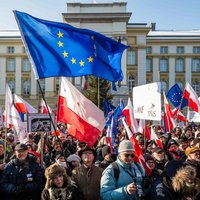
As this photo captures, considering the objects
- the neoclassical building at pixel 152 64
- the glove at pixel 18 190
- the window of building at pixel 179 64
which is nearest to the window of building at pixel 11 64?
the neoclassical building at pixel 152 64

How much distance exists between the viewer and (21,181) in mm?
5055

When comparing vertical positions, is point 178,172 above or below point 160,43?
below

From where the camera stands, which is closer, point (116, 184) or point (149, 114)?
point (116, 184)

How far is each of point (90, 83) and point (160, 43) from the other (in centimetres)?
2270

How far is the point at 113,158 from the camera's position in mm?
6480

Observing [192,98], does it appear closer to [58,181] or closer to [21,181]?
[21,181]

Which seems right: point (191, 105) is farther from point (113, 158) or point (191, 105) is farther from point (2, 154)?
point (2, 154)

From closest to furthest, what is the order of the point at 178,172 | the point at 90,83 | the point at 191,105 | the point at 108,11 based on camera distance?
1. the point at 178,172
2. the point at 191,105
3. the point at 90,83
4. the point at 108,11

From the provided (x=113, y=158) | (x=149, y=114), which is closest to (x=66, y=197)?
(x=113, y=158)

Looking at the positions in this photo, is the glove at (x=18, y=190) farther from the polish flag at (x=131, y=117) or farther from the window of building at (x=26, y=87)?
the window of building at (x=26, y=87)

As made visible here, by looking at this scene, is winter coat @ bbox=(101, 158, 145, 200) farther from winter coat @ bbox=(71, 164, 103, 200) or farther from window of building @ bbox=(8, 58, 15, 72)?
window of building @ bbox=(8, 58, 15, 72)

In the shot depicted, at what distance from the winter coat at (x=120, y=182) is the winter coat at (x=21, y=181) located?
1371 millimetres

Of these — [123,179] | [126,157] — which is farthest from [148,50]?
[123,179]

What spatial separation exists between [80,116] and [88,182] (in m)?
1.71
